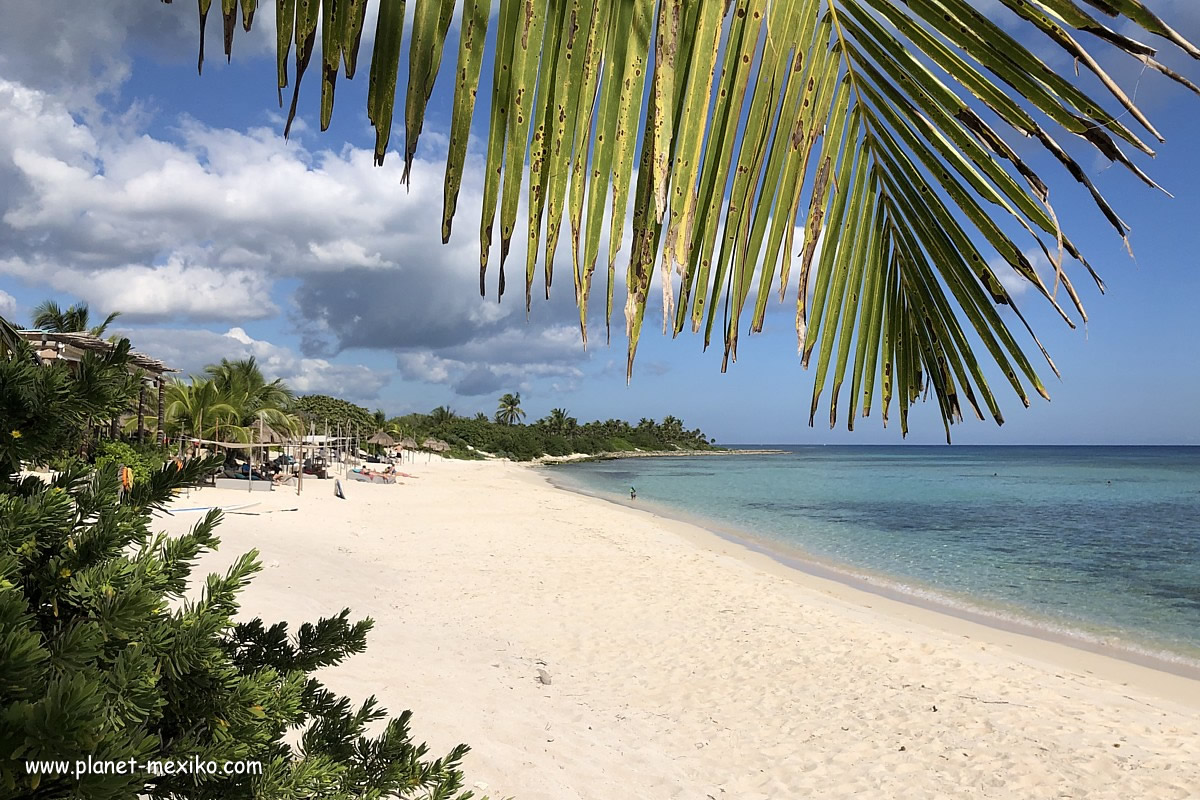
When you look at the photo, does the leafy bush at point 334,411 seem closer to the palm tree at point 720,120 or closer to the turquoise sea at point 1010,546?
the turquoise sea at point 1010,546

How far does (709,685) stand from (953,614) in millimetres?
7110

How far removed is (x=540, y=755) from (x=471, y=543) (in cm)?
978

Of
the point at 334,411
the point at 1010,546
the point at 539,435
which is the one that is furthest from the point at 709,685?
the point at 539,435

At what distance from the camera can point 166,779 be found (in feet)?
3.01

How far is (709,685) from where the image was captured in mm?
6578

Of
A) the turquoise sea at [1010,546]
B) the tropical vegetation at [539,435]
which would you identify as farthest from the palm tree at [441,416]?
the turquoise sea at [1010,546]

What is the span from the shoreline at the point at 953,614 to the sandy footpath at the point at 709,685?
147 mm

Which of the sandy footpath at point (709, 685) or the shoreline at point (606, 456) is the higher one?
the sandy footpath at point (709, 685)

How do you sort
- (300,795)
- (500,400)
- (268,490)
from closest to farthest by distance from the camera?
(300,795)
(268,490)
(500,400)

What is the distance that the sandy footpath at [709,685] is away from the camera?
4840 millimetres

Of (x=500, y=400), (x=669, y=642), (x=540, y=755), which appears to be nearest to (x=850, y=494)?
(x=669, y=642)

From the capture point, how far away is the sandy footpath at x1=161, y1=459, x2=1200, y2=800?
484 cm

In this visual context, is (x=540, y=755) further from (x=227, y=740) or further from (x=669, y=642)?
(x=227, y=740)

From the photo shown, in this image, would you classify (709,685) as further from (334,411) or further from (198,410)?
(334,411)
